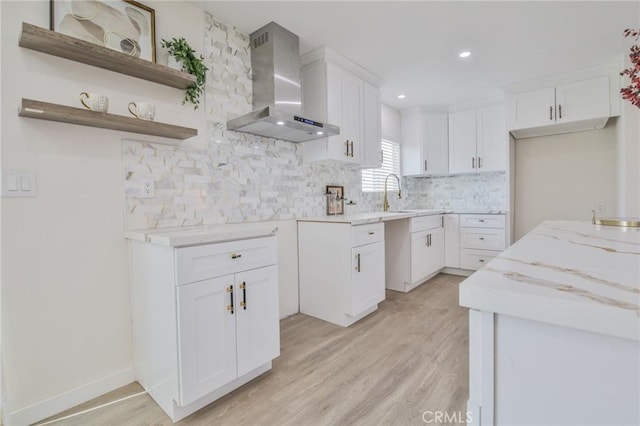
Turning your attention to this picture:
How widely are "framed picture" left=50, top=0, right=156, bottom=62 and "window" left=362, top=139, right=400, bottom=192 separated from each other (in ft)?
8.77

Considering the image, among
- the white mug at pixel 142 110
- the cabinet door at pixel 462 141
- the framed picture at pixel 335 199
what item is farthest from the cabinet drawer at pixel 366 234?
the cabinet door at pixel 462 141

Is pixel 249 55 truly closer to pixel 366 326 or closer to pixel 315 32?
pixel 315 32

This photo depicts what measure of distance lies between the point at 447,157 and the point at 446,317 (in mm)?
2613

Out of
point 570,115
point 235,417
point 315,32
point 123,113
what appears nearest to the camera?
point 235,417

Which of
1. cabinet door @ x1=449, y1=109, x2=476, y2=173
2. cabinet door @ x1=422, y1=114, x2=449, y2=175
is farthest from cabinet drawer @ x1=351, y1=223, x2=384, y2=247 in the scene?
cabinet door @ x1=449, y1=109, x2=476, y2=173

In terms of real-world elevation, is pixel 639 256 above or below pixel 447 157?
below

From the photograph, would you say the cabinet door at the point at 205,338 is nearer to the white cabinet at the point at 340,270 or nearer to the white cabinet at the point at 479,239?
the white cabinet at the point at 340,270

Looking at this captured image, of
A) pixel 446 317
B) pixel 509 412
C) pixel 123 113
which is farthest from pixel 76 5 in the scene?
pixel 446 317

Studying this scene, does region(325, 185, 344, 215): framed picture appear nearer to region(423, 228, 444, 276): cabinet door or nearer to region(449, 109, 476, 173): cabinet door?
region(423, 228, 444, 276): cabinet door

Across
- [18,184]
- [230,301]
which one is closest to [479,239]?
[230,301]

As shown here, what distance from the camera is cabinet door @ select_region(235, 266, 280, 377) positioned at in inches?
65.9

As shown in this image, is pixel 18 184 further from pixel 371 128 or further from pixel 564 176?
pixel 564 176

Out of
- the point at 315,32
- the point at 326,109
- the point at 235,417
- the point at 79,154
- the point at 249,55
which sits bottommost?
the point at 235,417

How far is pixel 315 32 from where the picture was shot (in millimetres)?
2480
